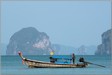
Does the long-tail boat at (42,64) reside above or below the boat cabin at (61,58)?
below

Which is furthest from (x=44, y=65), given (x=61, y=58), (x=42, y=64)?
(x=61, y=58)

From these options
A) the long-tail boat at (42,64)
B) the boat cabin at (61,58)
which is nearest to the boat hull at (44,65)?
the long-tail boat at (42,64)

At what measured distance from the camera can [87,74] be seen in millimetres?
43594

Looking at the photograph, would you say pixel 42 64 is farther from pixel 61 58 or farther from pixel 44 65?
pixel 61 58

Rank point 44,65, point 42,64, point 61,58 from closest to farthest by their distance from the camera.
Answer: point 42,64 → point 44,65 → point 61,58

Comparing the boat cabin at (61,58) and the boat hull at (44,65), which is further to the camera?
the boat cabin at (61,58)

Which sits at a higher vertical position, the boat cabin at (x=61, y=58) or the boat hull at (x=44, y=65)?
the boat cabin at (x=61, y=58)

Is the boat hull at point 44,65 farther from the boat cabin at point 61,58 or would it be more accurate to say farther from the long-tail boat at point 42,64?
the boat cabin at point 61,58

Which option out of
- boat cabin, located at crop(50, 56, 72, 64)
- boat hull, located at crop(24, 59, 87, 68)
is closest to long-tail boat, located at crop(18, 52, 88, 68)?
boat hull, located at crop(24, 59, 87, 68)

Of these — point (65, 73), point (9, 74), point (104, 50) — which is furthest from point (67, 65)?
point (104, 50)

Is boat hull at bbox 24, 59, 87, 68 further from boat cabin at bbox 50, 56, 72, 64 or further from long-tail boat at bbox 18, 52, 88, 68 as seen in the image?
boat cabin at bbox 50, 56, 72, 64

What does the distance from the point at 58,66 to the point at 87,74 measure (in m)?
7.08

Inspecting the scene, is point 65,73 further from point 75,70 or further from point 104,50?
point 104,50

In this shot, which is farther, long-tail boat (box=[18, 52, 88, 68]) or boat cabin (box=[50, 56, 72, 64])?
boat cabin (box=[50, 56, 72, 64])
